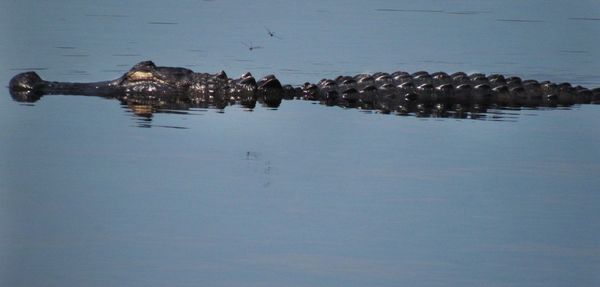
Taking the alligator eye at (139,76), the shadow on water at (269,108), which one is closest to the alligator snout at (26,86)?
the shadow on water at (269,108)

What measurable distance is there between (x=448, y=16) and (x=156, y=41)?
5686 mm

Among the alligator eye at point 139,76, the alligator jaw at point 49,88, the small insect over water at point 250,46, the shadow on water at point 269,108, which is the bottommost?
the shadow on water at point 269,108

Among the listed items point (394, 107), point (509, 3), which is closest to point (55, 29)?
point (394, 107)

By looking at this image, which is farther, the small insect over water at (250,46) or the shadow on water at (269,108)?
the small insect over water at (250,46)

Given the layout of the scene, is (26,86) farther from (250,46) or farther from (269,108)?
(250,46)

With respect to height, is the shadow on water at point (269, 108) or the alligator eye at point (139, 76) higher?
the alligator eye at point (139, 76)

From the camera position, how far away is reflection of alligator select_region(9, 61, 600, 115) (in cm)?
1583

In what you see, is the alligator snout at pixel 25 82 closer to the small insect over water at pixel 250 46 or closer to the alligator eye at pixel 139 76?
the alligator eye at pixel 139 76

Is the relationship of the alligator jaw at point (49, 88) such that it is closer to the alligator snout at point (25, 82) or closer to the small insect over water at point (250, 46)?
the alligator snout at point (25, 82)

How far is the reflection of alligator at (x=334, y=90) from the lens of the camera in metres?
15.8

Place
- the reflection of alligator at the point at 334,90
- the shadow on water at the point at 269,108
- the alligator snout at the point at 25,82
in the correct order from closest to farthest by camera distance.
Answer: the shadow on water at the point at 269,108, the alligator snout at the point at 25,82, the reflection of alligator at the point at 334,90

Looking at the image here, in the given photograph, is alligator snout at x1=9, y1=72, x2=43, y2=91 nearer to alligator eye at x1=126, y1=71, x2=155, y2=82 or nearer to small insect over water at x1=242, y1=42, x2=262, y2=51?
alligator eye at x1=126, y1=71, x2=155, y2=82

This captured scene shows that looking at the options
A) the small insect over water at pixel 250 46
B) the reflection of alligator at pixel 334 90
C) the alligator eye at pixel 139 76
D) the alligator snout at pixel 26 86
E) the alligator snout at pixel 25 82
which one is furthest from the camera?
the small insect over water at pixel 250 46

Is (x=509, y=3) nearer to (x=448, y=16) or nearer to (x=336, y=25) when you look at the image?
(x=448, y=16)
